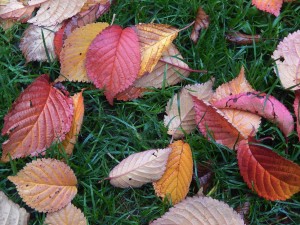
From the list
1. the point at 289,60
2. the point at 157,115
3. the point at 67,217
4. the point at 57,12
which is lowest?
the point at 67,217

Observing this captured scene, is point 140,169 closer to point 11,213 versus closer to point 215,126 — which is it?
point 215,126

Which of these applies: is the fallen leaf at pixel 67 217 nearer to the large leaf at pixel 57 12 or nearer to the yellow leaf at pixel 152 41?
the yellow leaf at pixel 152 41

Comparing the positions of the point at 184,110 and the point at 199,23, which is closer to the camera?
the point at 184,110

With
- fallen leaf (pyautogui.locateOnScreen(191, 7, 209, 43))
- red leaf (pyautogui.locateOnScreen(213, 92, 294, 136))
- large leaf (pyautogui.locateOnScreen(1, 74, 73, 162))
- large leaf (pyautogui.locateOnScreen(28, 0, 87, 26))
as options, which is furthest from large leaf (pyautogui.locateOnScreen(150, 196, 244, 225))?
large leaf (pyautogui.locateOnScreen(28, 0, 87, 26))

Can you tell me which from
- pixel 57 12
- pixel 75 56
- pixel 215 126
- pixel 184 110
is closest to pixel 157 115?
pixel 184 110

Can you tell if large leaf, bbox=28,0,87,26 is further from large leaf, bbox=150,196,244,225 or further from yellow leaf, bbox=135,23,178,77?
large leaf, bbox=150,196,244,225

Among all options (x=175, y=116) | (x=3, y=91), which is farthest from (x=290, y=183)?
(x=3, y=91)
